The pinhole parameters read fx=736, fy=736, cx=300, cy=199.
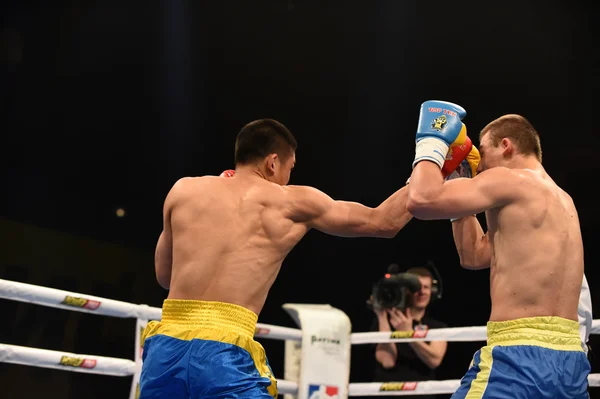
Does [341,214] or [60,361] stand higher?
[341,214]

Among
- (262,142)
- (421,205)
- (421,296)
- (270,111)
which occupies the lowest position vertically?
(421,205)

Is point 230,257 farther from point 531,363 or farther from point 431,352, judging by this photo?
point 431,352

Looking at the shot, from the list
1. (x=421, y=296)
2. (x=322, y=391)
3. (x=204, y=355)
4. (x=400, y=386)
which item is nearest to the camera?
(x=204, y=355)

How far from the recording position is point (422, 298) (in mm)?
4355

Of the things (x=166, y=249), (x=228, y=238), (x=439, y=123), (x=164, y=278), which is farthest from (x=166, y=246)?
→ (x=439, y=123)

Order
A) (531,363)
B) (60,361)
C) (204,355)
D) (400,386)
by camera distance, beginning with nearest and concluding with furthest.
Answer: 1. (531,363)
2. (204,355)
3. (60,361)
4. (400,386)

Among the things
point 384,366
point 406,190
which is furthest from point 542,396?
point 384,366

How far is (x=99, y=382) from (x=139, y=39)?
313cm

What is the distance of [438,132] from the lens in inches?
101

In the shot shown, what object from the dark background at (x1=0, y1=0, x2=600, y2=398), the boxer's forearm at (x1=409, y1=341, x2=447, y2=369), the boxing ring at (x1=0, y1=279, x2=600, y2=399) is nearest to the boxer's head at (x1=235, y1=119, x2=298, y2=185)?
the boxing ring at (x1=0, y1=279, x2=600, y2=399)

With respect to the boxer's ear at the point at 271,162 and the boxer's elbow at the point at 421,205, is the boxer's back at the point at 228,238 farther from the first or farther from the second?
the boxer's elbow at the point at 421,205

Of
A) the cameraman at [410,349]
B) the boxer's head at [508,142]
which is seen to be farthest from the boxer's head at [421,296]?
the boxer's head at [508,142]

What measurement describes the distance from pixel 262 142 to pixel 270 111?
16.7 feet

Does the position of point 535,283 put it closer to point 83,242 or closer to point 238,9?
point 83,242
